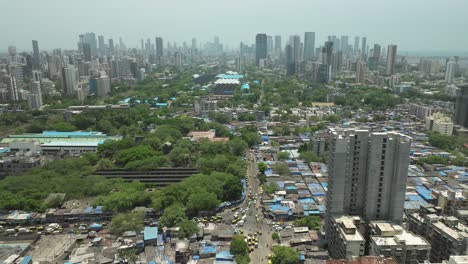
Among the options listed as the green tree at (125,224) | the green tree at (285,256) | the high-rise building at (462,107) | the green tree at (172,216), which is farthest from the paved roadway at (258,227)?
the high-rise building at (462,107)

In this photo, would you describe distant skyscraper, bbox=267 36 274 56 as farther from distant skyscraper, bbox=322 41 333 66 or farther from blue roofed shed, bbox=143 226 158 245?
blue roofed shed, bbox=143 226 158 245

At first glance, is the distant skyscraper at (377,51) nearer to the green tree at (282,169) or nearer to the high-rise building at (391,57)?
the high-rise building at (391,57)

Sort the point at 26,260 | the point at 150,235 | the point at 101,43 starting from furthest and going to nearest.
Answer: the point at 101,43 → the point at 150,235 → the point at 26,260

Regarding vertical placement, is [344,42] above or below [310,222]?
above

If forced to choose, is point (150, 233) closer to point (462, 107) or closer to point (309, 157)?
point (309, 157)

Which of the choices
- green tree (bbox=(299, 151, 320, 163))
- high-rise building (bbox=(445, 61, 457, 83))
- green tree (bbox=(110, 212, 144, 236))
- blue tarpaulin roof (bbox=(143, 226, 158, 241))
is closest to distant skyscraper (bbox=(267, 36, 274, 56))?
high-rise building (bbox=(445, 61, 457, 83))

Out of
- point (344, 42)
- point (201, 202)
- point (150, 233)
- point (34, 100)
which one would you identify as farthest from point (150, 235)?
point (344, 42)

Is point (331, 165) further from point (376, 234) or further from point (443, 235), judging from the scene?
point (443, 235)
